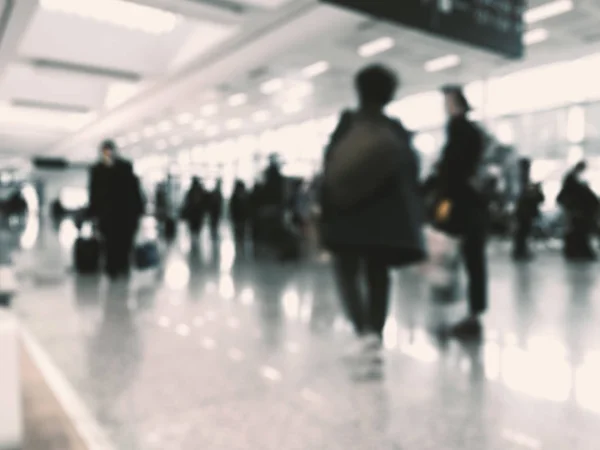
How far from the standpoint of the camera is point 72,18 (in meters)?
12.9

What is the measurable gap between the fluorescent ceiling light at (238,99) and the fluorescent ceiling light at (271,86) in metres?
1.07

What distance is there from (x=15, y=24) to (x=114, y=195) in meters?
6.55

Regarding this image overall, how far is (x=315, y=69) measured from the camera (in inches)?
599

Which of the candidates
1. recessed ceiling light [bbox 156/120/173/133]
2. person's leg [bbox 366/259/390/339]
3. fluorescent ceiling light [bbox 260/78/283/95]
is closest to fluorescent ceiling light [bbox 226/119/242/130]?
recessed ceiling light [bbox 156/120/173/133]

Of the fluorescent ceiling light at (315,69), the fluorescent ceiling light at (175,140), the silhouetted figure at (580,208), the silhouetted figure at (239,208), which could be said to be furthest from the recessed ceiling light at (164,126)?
the silhouetted figure at (580,208)

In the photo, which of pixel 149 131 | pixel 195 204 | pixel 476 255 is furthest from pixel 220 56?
pixel 149 131

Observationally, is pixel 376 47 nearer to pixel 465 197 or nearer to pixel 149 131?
pixel 465 197

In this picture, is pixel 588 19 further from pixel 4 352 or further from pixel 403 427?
pixel 4 352

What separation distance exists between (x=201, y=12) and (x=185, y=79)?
226 inches

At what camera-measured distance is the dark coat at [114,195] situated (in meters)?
6.41

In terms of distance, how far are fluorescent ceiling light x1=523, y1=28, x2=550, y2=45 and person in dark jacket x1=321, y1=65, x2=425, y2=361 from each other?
10.6 meters

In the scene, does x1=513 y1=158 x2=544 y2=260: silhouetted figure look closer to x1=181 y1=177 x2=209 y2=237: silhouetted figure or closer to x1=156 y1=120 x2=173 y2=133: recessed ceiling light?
x1=181 y1=177 x2=209 y2=237: silhouetted figure

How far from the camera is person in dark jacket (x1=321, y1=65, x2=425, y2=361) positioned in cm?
288

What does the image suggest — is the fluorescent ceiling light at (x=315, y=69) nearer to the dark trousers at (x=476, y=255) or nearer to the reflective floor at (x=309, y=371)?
the reflective floor at (x=309, y=371)
